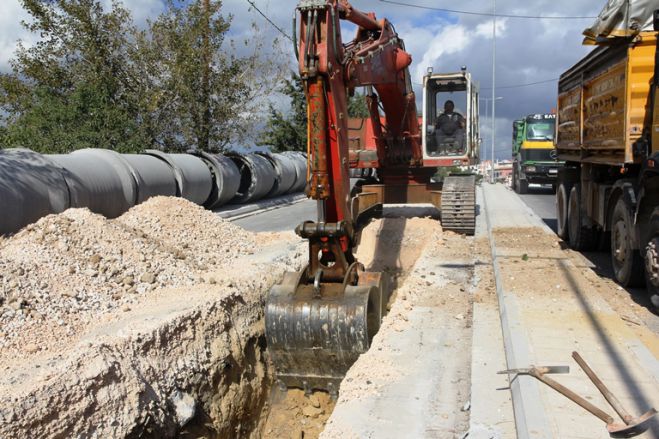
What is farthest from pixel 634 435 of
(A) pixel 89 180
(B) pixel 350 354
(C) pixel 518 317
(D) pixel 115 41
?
(D) pixel 115 41

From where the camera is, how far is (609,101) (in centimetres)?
725

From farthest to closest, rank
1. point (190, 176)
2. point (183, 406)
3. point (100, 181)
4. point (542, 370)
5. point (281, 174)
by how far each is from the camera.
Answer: point (281, 174) → point (190, 176) → point (100, 181) → point (183, 406) → point (542, 370)

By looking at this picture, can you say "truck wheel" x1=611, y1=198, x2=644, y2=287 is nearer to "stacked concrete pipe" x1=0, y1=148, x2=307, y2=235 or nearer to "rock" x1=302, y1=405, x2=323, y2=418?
"rock" x1=302, y1=405, x2=323, y2=418

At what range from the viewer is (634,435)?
330 cm

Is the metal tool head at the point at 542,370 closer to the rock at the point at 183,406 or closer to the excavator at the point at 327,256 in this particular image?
the excavator at the point at 327,256

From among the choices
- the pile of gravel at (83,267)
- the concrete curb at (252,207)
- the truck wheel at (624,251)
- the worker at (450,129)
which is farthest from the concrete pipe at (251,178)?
the truck wheel at (624,251)

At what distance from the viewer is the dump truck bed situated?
6.32 meters

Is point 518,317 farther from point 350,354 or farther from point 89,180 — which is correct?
point 89,180

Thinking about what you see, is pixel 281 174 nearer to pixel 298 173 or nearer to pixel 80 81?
pixel 298 173

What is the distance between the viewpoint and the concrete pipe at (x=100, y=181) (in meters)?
9.02

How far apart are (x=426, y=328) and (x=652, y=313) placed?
8.63 ft

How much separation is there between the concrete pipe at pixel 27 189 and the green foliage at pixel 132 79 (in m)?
6.36

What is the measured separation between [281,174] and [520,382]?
16848mm

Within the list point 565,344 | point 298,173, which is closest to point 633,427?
point 565,344
